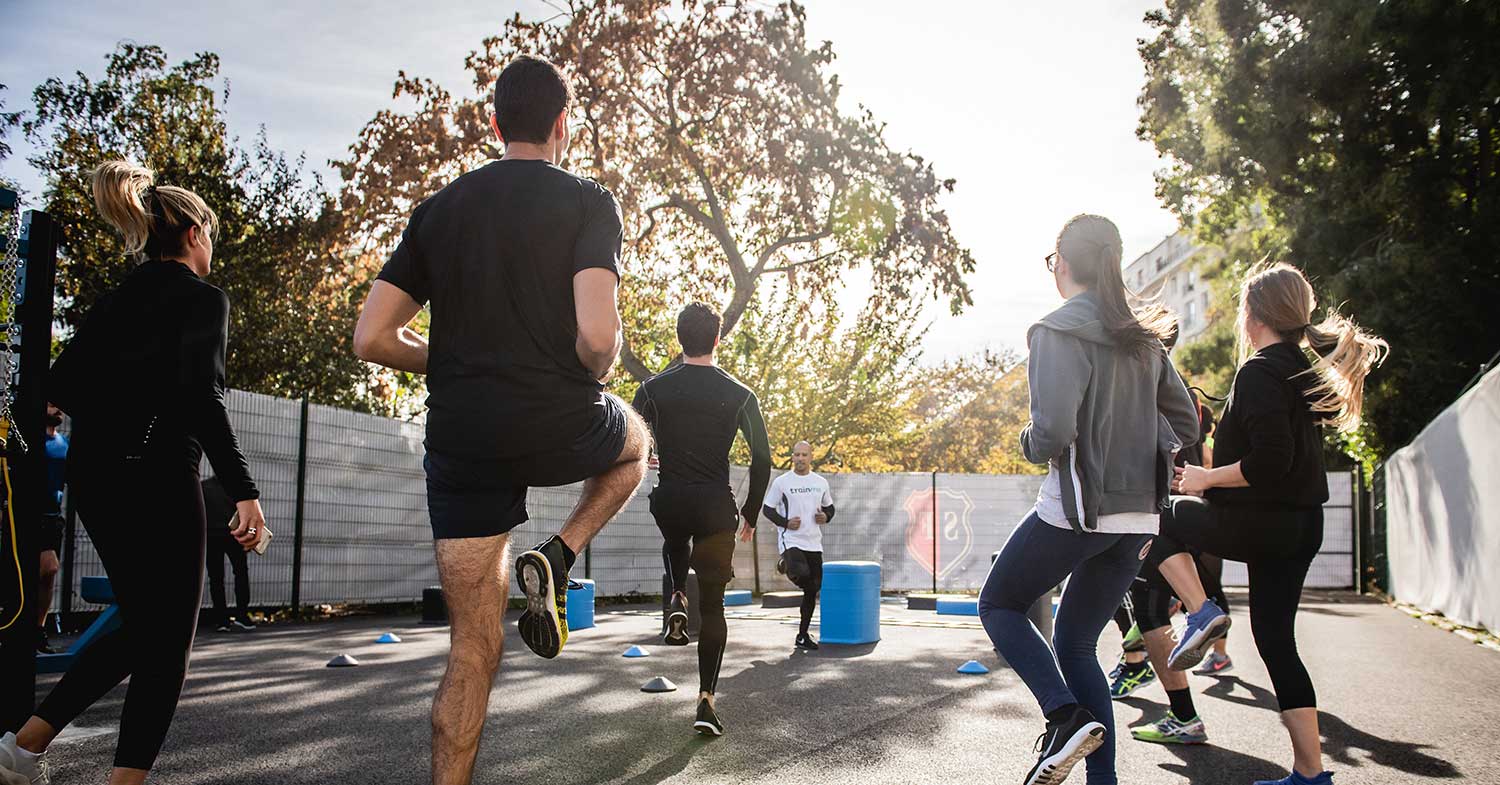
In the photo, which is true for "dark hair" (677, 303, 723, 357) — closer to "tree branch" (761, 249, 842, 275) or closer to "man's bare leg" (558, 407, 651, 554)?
"man's bare leg" (558, 407, 651, 554)

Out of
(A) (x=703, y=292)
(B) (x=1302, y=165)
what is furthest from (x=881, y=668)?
(B) (x=1302, y=165)

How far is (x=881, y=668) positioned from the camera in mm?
7508

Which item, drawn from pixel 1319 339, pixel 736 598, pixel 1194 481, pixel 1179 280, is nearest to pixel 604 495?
pixel 1194 481

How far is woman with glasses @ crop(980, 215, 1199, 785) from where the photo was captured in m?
3.08

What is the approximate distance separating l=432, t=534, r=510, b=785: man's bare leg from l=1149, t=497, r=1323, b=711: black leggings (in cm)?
261

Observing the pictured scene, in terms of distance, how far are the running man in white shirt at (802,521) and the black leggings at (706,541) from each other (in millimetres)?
4467

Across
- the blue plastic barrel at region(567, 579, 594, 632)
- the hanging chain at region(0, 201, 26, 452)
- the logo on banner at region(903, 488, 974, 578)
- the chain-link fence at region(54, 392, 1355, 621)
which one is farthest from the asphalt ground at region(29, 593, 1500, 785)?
the logo on banner at region(903, 488, 974, 578)

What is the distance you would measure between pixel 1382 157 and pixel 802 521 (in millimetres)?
14130

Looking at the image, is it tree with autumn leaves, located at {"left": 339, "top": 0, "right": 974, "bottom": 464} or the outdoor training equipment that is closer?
the outdoor training equipment

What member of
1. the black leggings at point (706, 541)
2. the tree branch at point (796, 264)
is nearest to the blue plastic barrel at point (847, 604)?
the black leggings at point (706, 541)

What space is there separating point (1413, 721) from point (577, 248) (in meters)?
5.21

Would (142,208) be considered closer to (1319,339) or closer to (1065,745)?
(1065,745)

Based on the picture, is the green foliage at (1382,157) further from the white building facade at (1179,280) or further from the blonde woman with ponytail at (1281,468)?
the white building facade at (1179,280)

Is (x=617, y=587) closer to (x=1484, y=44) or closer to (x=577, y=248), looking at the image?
(x=577, y=248)
